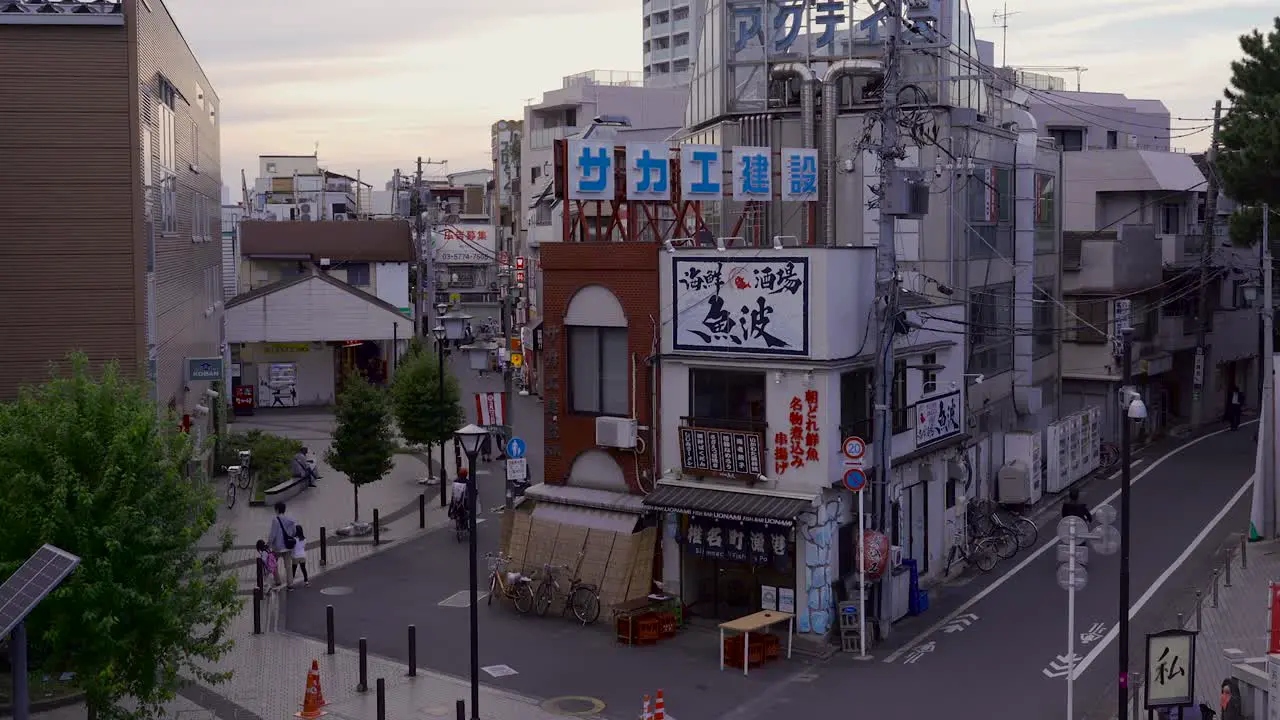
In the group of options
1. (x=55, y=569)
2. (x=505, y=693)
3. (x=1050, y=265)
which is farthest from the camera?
(x=1050, y=265)

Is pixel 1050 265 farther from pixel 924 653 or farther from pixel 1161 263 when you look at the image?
pixel 924 653

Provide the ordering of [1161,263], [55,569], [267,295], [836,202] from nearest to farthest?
[55,569] → [836,202] → [1161,263] → [267,295]

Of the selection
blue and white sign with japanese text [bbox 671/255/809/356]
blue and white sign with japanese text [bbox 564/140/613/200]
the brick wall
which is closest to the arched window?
the brick wall

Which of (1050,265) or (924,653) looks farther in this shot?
(1050,265)

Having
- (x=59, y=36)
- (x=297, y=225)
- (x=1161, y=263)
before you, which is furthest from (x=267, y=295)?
(x=1161, y=263)

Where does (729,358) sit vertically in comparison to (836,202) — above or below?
below

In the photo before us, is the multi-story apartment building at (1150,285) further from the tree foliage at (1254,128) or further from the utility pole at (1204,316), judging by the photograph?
the tree foliage at (1254,128)

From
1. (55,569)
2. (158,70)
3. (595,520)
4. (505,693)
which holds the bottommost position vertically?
(505,693)
